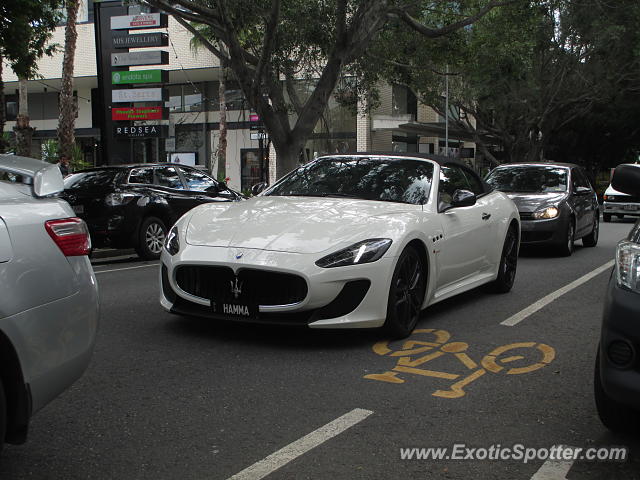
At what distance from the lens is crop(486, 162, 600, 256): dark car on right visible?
11.6 meters

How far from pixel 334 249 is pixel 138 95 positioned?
57.6 ft

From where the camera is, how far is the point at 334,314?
5250 mm

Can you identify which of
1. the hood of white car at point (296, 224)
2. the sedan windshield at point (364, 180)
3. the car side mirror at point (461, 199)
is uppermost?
the sedan windshield at point (364, 180)

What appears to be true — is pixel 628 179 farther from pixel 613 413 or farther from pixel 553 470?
pixel 553 470

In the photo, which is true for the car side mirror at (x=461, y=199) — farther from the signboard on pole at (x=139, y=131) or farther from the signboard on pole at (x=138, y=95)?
the signboard on pole at (x=138, y=95)

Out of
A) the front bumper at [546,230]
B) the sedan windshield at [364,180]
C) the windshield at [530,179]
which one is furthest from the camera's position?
the windshield at [530,179]

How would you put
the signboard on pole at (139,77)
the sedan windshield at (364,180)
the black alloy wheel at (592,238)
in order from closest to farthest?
the sedan windshield at (364,180)
the black alloy wheel at (592,238)
the signboard on pole at (139,77)

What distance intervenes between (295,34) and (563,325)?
12.6 metres

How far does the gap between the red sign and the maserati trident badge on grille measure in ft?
55.8

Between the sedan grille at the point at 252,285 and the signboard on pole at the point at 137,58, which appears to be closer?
the sedan grille at the point at 252,285

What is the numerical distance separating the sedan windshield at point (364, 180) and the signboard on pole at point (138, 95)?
15.3 meters

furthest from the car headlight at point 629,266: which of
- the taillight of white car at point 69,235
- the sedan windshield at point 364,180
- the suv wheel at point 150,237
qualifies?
the suv wheel at point 150,237

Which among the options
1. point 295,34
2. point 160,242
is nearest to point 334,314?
point 160,242

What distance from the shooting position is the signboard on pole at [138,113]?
69.5ft
